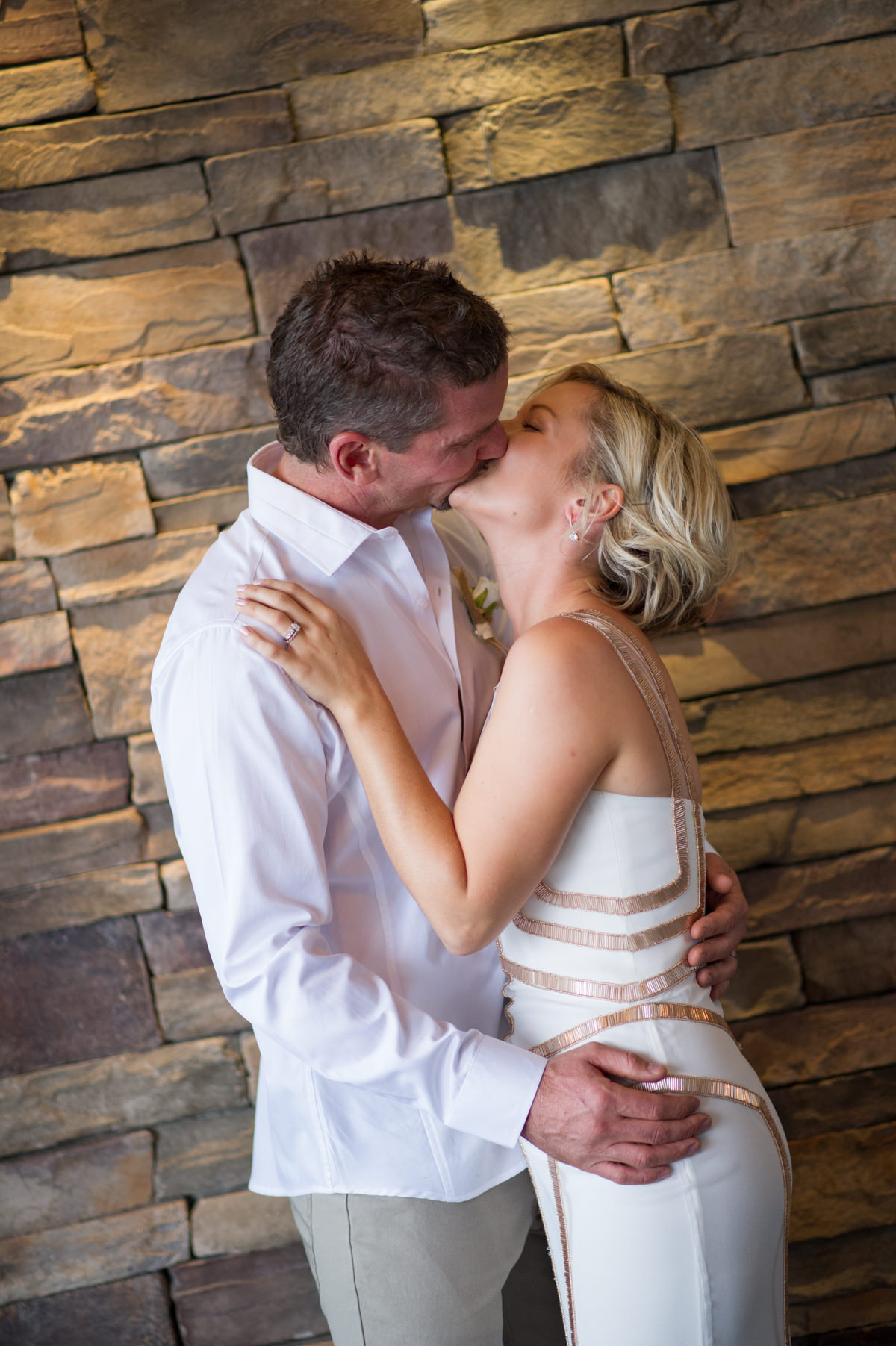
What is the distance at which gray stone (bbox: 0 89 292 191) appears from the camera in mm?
1585

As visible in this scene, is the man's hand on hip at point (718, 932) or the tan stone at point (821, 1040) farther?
the tan stone at point (821, 1040)

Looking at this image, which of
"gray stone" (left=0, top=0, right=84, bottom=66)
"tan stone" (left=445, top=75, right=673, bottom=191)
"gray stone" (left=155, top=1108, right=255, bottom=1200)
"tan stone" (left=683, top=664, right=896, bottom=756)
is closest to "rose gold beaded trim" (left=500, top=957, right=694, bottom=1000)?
"tan stone" (left=683, top=664, right=896, bottom=756)

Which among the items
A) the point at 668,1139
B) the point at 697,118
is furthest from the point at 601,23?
the point at 668,1139

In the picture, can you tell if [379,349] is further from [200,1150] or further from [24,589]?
[200,1150]

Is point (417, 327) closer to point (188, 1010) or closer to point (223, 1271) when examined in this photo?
point (188, 1010)

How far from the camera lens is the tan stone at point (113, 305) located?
5.32 ft

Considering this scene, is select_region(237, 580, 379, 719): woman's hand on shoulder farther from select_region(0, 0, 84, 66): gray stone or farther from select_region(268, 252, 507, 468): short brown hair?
select_region(0, 0, 84, 66): gray stone

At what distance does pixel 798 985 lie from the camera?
71.2 inches

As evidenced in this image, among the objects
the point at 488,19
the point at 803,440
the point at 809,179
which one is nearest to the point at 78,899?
the point at 803,440

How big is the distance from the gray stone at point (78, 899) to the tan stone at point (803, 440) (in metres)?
1.27

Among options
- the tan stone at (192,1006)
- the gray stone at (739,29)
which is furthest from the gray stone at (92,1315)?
the gray stone at (739,29)

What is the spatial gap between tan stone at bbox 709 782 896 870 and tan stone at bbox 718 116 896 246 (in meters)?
1.02

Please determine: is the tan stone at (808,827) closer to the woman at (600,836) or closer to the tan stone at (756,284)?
the woman at (600,836)

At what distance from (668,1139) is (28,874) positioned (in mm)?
1169
